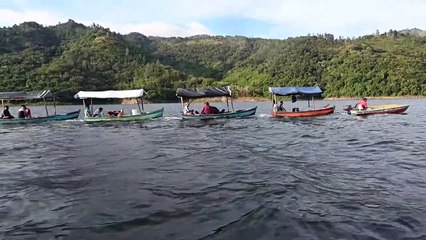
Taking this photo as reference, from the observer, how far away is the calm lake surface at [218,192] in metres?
9.36

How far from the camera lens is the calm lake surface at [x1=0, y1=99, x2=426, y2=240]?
936 centimetres

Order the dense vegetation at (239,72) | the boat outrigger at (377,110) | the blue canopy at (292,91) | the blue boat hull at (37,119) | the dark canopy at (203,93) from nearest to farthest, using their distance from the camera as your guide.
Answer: the blue boat hull at (37,119) < the boat outrigger at (377,110) < the dark canopy at (203,93) < the blue canopy at (292,91) < the dense vegetation at (239,72)

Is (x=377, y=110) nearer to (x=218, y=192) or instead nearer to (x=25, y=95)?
(x=25, y=95)

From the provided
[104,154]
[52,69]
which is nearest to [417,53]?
[52,69]

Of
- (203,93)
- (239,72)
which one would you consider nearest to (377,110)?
(203,93)

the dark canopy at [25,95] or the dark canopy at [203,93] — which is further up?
the dark canopy at [25,95]

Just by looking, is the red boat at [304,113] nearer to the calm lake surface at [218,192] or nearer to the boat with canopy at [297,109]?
the boat with canopy at [297,109]

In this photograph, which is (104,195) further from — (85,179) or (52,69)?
(52,69)

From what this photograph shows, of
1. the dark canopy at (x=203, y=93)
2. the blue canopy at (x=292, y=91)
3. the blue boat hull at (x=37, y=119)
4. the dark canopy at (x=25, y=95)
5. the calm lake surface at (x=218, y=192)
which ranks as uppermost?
the dark canopy at (x=25, y=95)

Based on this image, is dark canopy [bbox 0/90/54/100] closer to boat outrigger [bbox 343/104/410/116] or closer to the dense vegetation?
boat outrigger [bbox 343/104/410/116]

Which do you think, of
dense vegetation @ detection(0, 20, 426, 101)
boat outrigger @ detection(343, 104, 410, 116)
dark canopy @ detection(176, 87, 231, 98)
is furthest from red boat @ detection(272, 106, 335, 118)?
dense vegetation @ detection(0, 20, 426, 101)

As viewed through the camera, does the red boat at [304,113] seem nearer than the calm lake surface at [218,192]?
No

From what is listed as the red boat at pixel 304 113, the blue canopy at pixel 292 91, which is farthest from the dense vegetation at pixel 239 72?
the red boat at pixel 304 113

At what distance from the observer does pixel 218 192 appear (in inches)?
502
